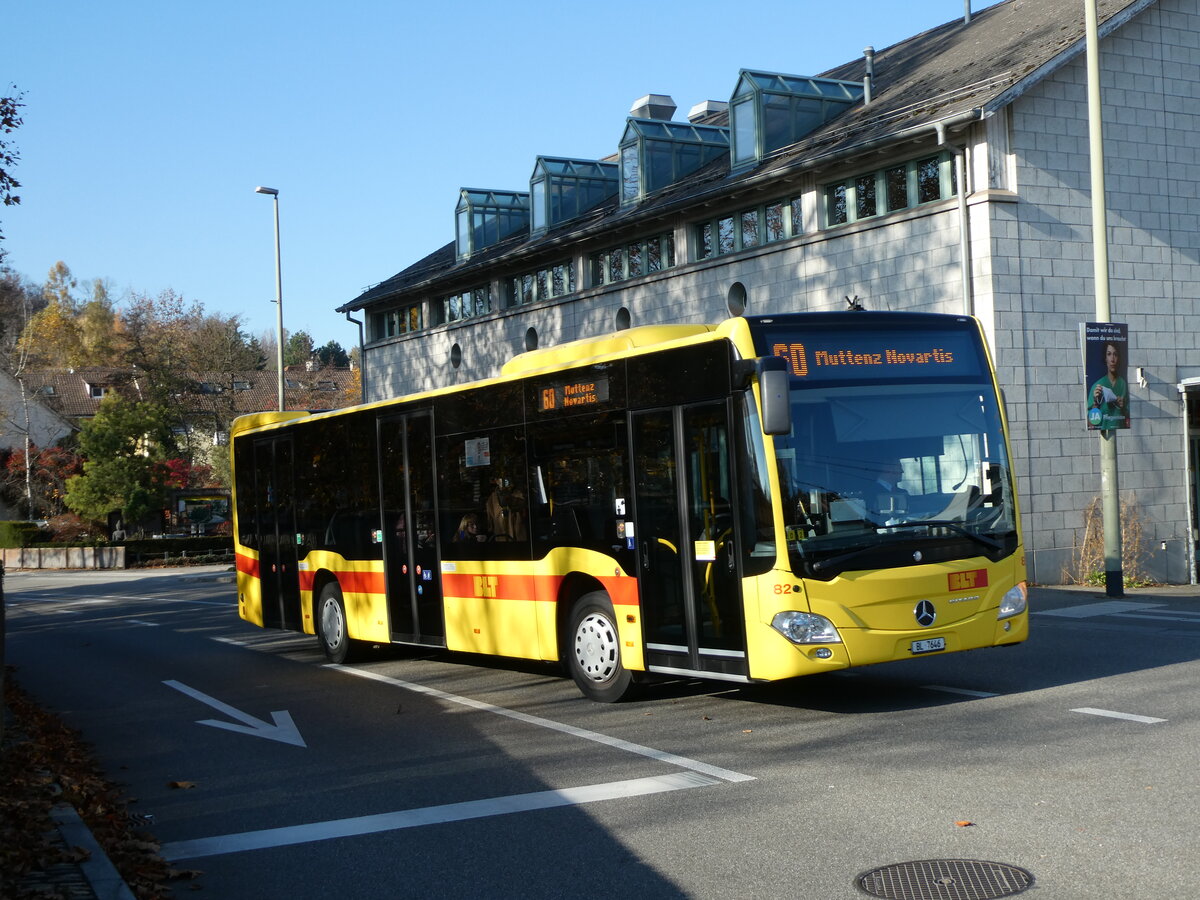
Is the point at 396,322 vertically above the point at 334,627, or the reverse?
the point at 396,322

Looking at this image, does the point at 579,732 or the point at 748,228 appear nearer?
the point at 579,732

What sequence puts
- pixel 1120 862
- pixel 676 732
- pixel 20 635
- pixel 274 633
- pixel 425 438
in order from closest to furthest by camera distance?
pixel 1120 862
pixel 676 732
pixel 425 438
pixel 274 633
pixel 20 635

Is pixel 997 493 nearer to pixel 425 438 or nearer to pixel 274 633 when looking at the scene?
pixel 425 438

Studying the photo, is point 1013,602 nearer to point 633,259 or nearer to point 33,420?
point 633,259

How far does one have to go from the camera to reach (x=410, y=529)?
14211 mm

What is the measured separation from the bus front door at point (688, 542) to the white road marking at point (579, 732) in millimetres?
934

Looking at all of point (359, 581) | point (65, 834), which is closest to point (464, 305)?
point (359, 581)

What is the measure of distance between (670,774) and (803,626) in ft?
5.76

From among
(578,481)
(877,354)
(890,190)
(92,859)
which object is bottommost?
(92,859)

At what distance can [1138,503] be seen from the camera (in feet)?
82.4

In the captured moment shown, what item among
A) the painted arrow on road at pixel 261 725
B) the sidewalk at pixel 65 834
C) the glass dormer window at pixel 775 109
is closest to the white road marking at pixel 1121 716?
the painted arrow on road at pixel 261 725

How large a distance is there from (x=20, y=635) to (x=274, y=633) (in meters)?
5.25

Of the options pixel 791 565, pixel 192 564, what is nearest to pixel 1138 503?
pixel 791 565

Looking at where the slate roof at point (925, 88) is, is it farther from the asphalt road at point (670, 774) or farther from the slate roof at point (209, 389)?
the slate roof at point (209, 389)
